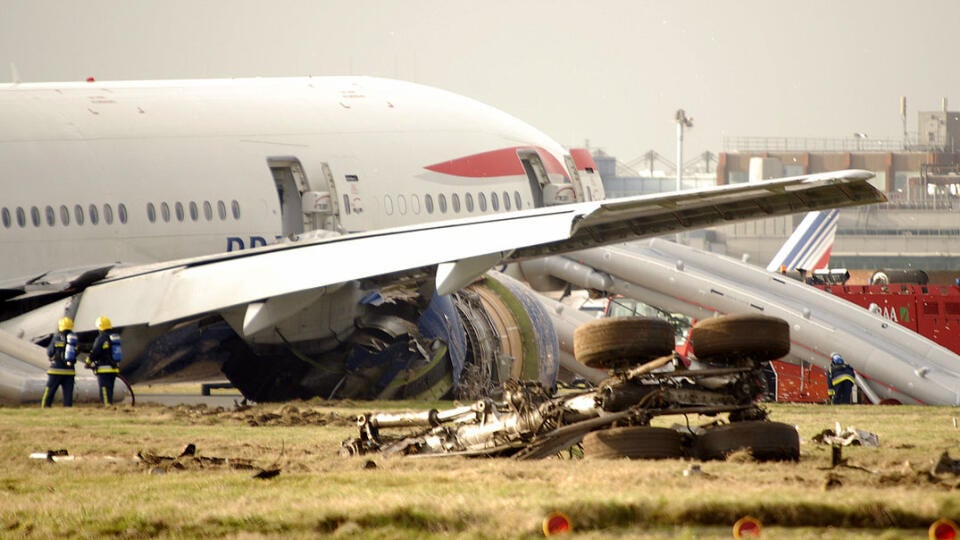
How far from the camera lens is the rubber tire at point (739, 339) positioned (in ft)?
51.6

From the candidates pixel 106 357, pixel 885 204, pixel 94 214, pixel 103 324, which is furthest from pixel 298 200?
pixel 885 204

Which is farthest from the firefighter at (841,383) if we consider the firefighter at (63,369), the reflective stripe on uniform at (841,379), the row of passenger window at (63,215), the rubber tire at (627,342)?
the rubber tire at (627,342)

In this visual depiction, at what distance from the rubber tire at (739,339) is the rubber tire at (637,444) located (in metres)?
1.00

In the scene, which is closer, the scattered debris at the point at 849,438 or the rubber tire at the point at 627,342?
the rubber tire at the point at 627,342

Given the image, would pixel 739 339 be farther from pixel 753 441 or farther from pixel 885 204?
pixel 885 204

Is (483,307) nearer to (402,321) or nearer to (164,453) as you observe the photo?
(402,321)

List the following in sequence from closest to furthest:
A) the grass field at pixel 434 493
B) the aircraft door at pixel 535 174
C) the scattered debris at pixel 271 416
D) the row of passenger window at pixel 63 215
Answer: the grass field at pixel 434 493, the scattered debris at pixel 271 416, the row of passenger window at pixel 63 215, the aircraft door at pixel 535 174

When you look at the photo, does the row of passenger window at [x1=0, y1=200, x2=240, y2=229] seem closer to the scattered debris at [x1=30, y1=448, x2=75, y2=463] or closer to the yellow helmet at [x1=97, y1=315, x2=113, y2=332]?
the yellow helmet at [x1=97, y1=315, x2=113, y2=332]

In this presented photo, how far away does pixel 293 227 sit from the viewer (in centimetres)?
3294

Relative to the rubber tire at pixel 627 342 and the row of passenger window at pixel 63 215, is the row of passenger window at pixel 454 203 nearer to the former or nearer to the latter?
the row of passenger window at pixel 63 215

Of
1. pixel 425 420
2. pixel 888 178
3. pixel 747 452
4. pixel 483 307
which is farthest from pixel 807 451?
pixel 888 178

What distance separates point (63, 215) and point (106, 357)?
438cm

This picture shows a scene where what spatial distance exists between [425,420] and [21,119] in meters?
13.8

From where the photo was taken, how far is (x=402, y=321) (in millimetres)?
26984
